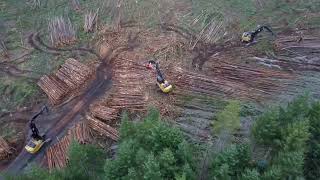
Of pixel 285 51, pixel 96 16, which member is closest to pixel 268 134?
pixel 285 51

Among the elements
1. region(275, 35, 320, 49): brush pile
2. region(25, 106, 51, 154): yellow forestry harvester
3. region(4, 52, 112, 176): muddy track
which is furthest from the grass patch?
region(275, 35, 320, 49): brush pile

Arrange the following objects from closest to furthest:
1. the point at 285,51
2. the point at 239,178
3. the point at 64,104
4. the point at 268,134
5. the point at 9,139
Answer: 1. the point at 239,178
2. the point at 268,134
3. the point at 9,139
4. the point at 64,104
5. the point at 285,51

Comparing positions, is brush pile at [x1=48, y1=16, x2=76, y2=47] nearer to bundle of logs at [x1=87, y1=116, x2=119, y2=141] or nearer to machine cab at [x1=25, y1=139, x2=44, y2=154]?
bundle of logs at [x1=87, y1=116, x2=119, y2=141]

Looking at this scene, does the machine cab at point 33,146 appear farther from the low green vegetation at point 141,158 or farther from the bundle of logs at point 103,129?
the low green vegetation at point 141,158

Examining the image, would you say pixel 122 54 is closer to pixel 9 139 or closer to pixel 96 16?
pixel 96 16

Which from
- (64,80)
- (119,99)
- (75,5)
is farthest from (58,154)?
(75,5)

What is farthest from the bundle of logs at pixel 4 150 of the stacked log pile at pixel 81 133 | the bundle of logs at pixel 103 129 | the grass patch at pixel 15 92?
the bundle of logs at pixel 103 129
